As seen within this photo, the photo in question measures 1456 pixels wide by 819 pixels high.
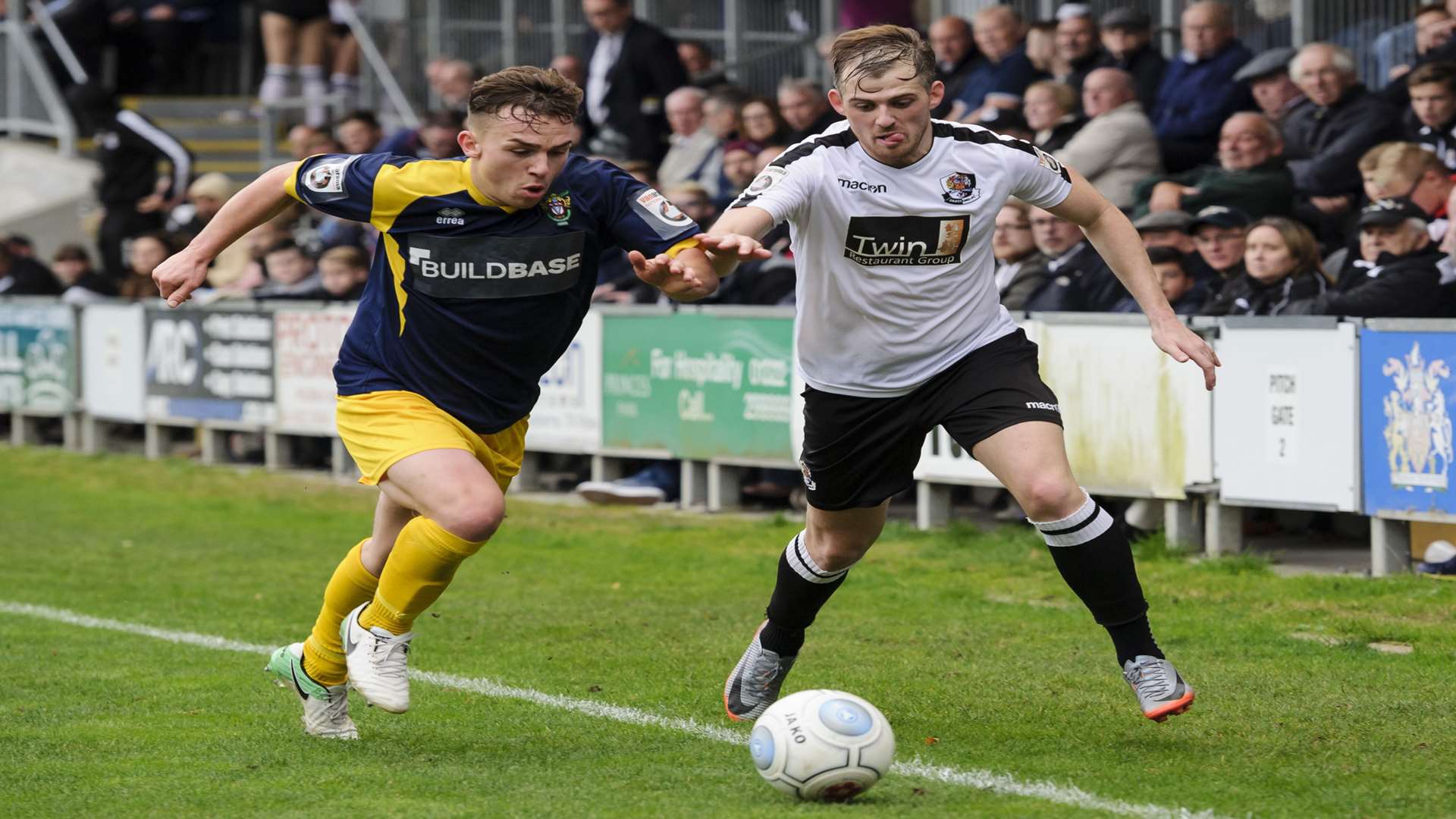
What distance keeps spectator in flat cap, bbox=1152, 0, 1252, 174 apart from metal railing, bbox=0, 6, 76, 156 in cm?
1653

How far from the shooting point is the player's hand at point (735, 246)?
18.6 ft

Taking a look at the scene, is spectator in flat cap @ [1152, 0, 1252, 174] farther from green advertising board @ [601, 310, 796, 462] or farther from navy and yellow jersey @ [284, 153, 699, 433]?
navy and yellow jersey @ [284, 153, 699, 433]

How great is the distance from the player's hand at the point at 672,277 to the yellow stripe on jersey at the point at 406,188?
0.70m

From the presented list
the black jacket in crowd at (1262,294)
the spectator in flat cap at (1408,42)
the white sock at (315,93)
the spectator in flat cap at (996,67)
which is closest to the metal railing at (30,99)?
the white sock at (315,93)

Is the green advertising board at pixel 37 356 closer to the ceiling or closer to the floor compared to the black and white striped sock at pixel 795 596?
closer to the ceiling

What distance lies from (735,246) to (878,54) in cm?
91

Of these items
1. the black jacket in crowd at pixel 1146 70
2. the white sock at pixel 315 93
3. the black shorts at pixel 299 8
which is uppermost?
the black shorts at pixel 299 8

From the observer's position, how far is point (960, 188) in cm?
639

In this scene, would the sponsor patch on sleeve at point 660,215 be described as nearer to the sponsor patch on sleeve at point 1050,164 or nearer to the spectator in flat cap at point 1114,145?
the sponsor patch on sleeve at point 1050,164

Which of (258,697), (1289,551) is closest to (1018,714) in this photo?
(258,697)

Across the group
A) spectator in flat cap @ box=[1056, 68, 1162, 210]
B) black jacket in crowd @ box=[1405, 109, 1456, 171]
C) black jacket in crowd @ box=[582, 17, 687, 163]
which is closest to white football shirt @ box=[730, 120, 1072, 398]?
black jacket in crowd @ box=[1405, 109, 1456, 171]

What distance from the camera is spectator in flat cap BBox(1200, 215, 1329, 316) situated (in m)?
10.9

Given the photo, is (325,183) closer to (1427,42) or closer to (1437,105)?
(1437,105)

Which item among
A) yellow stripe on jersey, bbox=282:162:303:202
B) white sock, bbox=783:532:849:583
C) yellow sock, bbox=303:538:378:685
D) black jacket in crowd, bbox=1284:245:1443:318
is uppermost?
yellow stripe on jersey, bbox=282:162:303:202
